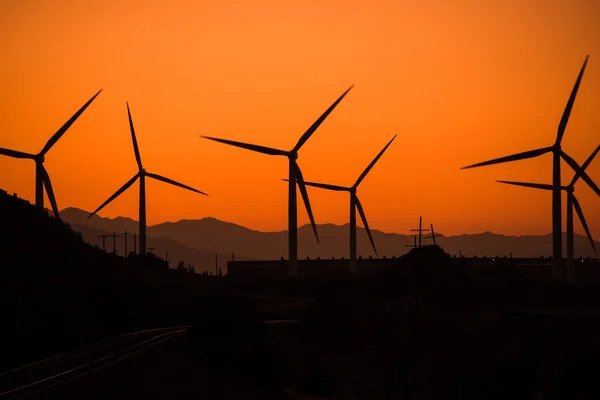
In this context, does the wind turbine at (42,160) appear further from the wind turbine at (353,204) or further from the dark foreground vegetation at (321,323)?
the wind turbine at (353,204)

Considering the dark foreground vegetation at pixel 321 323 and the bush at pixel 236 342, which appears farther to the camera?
the bush at pixel 236 342

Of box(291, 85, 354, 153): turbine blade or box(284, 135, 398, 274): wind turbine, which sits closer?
box(291, 85, 354, 153): turbine blade

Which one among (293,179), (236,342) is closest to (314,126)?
(293,179)

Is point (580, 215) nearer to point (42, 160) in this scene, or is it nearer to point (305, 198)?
point (305, 198)

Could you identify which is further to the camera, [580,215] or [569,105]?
[580,215]

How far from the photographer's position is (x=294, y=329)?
78688mm

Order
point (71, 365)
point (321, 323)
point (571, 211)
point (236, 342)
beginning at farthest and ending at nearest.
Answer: point (571, 211)
point (321, 323)
point (236, 342)
point (71, 365)

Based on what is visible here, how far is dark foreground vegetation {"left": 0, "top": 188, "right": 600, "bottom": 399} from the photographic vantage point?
58062 mm

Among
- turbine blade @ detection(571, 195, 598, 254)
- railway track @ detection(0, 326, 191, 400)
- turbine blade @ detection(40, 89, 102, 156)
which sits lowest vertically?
railway track @ detection(0, 326, 191, 400)

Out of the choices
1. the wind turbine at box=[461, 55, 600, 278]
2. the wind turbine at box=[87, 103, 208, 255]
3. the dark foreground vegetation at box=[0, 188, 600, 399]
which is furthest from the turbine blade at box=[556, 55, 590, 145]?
the wind turbine at box=[87, 103, 208, 255]

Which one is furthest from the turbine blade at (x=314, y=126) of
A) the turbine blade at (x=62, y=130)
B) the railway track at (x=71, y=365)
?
the railway track at (x=71, y=365)

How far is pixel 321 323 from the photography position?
81.7 meters

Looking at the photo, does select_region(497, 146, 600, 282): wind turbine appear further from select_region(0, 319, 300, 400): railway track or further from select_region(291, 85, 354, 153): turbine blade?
select_region(0, 319, 300, 400): railway track

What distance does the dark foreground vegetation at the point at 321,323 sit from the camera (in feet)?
190
